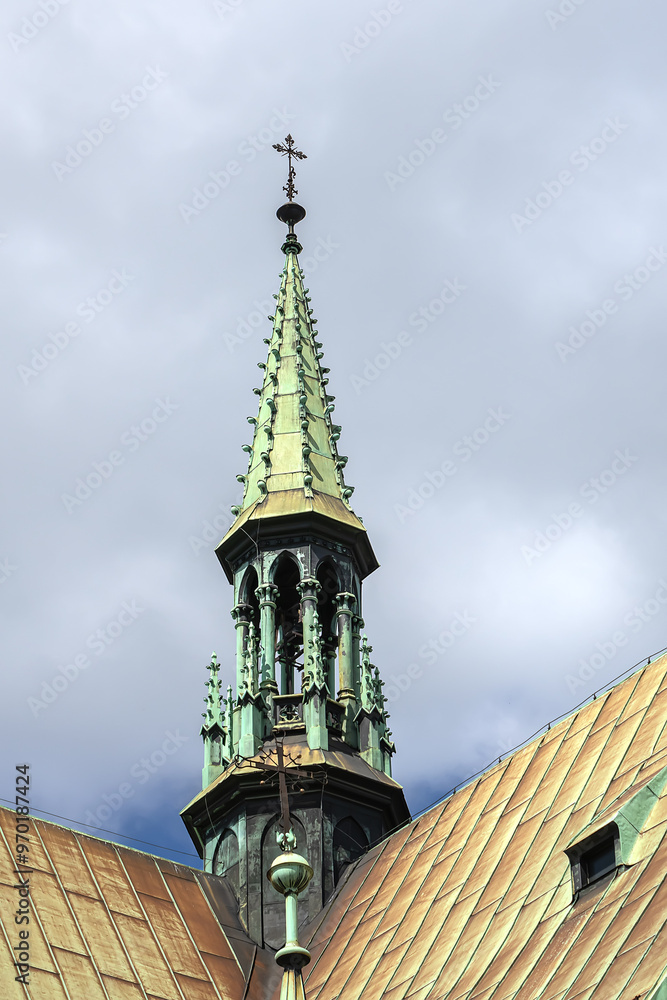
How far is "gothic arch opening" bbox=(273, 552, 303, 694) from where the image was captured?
37281mm

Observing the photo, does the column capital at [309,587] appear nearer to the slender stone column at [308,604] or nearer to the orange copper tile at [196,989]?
the slender stone column at [308,604]

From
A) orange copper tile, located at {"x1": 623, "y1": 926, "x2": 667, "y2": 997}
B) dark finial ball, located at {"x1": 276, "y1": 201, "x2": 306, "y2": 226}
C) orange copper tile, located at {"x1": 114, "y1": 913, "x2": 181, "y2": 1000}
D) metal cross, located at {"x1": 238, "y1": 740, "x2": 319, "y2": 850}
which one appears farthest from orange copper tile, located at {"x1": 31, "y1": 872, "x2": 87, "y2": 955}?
dark finial ball, located at {"x1": 276, "y1": 201, "x2": 306, "y2": 226}

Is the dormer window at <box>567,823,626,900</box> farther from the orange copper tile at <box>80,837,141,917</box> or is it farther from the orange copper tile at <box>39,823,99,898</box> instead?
the orange copper tile at <box>39,823,99,898</box>

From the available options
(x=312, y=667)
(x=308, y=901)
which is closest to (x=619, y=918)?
(x=308, y=901)

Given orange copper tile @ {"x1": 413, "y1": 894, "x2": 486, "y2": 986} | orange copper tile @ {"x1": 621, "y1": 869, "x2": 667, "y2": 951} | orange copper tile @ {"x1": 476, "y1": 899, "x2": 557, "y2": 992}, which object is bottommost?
orange copper tile @ {"x1": 621, "y1": 869, "x2": 667, "y2": 951}

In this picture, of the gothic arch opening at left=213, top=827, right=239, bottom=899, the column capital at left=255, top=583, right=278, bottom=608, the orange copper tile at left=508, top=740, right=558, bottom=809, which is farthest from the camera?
the column capital at left=255, top=583, right=278, bottom=608

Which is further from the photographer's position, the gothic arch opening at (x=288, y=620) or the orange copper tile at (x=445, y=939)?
the gothic arch opening at (x=288, y=620)

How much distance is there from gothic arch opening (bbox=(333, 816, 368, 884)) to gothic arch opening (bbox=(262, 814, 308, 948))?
24.8 inches

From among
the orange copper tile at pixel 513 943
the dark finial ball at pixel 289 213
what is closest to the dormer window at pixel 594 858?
the orange copper tile at pixel 513 943

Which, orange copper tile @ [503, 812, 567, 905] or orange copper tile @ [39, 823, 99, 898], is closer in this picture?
orange copper tile @ [503, 812, 567, 905]

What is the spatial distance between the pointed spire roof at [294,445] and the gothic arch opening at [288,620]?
995mm

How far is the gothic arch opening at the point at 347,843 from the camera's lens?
33.4 meters

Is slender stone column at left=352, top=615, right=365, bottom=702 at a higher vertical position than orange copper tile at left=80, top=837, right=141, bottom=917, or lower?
higher

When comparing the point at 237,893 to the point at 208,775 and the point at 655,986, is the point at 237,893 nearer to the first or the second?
the point at 208,775
